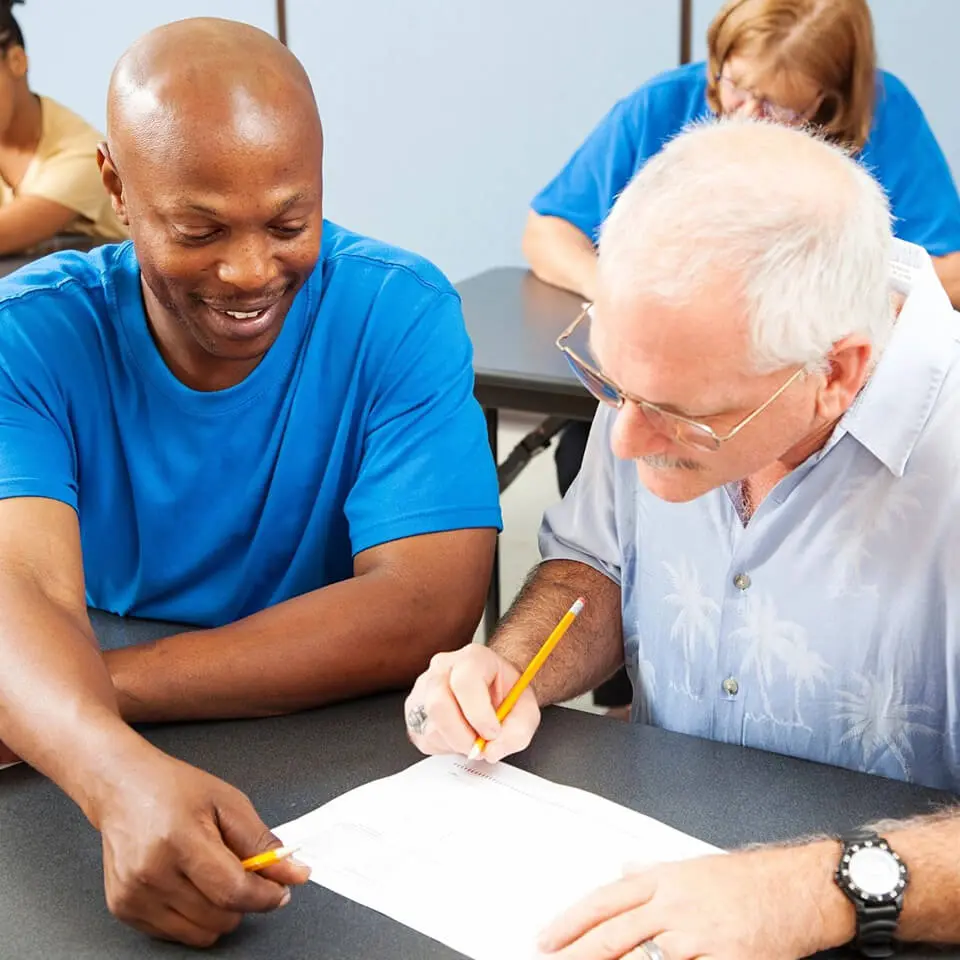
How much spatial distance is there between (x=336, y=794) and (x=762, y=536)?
19.3 inches

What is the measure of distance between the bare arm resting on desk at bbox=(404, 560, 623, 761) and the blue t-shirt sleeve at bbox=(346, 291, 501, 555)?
0.11 m

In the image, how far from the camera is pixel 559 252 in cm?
299


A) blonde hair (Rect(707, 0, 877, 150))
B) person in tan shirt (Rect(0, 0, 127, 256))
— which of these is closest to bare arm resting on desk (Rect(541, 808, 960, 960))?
blonde hair (Rect(707, 0, 877, 150))

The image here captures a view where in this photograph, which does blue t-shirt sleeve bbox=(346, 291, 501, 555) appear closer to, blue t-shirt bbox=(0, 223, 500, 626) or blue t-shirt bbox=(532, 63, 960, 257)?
blue t-shirt bbox=(0, 223, 500, 626)

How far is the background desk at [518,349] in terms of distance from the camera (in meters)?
2.42

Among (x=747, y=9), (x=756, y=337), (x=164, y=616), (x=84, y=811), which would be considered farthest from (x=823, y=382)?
(x=747, y=9)

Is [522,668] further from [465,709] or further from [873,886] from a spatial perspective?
[873,886]

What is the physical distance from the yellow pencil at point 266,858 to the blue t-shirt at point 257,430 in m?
0.51

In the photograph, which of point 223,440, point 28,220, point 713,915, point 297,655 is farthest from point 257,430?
point 28,220

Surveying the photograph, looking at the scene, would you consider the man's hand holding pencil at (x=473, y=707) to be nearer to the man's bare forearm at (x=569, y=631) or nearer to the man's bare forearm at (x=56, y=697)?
the man's bare forearm at (x=569, y=631)

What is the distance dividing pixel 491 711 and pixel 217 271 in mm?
526

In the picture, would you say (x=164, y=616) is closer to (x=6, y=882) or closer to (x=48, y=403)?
(x=48, y=403)

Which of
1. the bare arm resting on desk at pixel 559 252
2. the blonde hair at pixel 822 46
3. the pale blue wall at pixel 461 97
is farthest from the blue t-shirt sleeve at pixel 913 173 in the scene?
the pale blue wall at pixel 461 97

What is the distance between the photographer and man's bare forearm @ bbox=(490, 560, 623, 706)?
1430 millimetres
